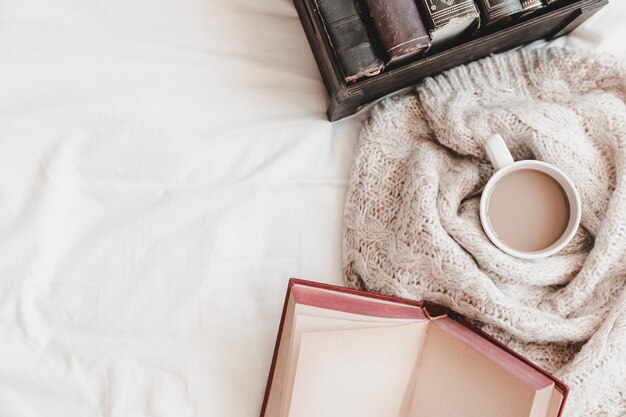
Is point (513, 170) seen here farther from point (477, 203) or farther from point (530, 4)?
point (530, 4)

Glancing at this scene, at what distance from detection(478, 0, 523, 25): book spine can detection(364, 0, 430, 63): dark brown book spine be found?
7 cm

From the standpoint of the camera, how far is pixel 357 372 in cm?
60

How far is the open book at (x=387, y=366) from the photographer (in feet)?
1.83

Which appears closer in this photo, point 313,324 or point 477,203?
point 313,324

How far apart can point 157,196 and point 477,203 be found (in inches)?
14.9

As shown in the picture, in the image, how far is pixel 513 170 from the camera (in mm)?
637

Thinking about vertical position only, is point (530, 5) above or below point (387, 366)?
above

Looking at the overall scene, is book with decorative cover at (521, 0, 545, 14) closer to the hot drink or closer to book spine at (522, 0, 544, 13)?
book spine at (522, 0, 544, 13)

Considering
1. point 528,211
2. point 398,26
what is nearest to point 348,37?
point 398,26

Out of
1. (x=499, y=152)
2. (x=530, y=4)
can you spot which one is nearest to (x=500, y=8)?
(x=530, y=4)

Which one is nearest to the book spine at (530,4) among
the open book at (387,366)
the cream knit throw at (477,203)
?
the cream knit throw at (477,203)

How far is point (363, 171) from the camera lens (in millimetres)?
691

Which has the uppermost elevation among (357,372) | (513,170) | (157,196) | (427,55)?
(427,55)

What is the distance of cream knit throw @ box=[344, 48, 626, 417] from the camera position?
2.08 ft
